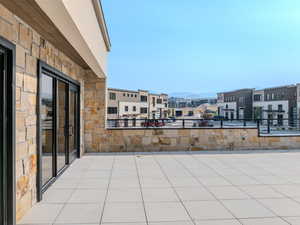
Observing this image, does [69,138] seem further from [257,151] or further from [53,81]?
[257,151]

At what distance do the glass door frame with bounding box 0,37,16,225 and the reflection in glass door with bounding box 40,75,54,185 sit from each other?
0.99 meters

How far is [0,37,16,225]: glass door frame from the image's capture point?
2395mm

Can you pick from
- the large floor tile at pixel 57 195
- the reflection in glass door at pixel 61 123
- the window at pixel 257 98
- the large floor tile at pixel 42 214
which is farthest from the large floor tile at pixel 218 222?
the window at pixel 257 98

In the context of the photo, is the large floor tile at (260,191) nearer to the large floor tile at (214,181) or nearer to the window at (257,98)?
the large floor tile at (214,181)

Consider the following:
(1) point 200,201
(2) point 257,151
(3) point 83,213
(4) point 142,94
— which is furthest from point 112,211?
(4) point 142,94

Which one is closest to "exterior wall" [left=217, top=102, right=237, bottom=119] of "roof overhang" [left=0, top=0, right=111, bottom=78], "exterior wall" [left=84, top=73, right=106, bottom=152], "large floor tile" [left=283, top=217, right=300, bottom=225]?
"exterior wall" [left=84, top=73, right=106, bottom=152]

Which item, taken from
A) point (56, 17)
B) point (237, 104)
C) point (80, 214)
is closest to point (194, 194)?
point (80, 214)

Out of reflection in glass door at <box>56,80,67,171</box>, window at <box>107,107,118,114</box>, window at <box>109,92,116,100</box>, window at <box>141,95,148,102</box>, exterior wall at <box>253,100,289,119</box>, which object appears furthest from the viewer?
window at <box>141,95,148,102</box>

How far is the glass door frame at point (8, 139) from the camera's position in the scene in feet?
7.86

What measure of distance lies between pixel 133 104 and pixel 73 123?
3133cm

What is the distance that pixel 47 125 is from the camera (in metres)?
3.82

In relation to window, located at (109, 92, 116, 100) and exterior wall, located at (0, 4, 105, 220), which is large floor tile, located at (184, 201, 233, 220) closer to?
exterior wall, located at (0, 4, 105, 220)

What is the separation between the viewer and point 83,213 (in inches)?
115

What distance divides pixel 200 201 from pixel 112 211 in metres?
1.27
